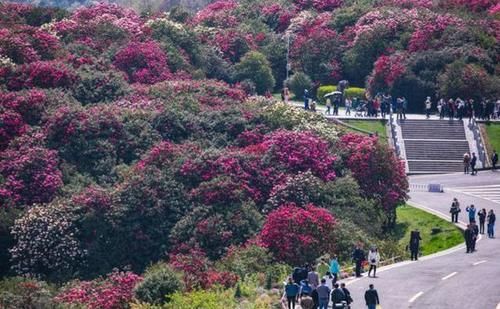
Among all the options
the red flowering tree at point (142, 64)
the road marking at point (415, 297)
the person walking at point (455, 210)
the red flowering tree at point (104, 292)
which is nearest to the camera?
the road marking at point (415, 297)

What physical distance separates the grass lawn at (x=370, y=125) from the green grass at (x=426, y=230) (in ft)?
36.4

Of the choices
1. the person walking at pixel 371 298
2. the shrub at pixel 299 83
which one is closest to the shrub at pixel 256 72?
the shrub at pixel 299 83

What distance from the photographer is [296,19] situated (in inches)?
3583

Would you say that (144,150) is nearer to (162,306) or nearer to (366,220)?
(366,220)

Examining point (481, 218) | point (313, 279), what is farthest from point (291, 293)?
point (481, 218)

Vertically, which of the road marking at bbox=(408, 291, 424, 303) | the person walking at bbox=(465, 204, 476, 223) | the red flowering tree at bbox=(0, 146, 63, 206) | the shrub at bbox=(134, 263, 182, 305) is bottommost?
the shrub at bbox=(134, 263, 182, 305)

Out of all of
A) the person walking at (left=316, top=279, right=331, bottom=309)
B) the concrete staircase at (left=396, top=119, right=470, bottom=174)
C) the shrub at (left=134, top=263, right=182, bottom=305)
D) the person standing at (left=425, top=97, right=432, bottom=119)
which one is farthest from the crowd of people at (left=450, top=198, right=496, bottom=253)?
the person standing at (left=425, top=97, right=432, bottom=119)

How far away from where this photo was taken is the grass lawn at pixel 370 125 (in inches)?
2744

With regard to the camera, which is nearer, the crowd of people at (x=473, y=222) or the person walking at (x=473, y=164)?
the crowd of people at (x=473, y=222)

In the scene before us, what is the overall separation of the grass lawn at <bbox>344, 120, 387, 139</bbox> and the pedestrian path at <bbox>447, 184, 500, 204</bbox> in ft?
28.7

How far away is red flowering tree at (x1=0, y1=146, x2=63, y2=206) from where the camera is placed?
53.0 m

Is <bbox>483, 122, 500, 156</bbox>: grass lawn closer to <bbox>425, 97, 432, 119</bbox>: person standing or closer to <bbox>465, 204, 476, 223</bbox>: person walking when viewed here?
<bbox>425, 97, 432, 119</bbox>: person standing

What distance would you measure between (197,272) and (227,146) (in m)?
13.5

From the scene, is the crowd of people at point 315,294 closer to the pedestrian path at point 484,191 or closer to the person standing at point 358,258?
the person standing at point 358,258
